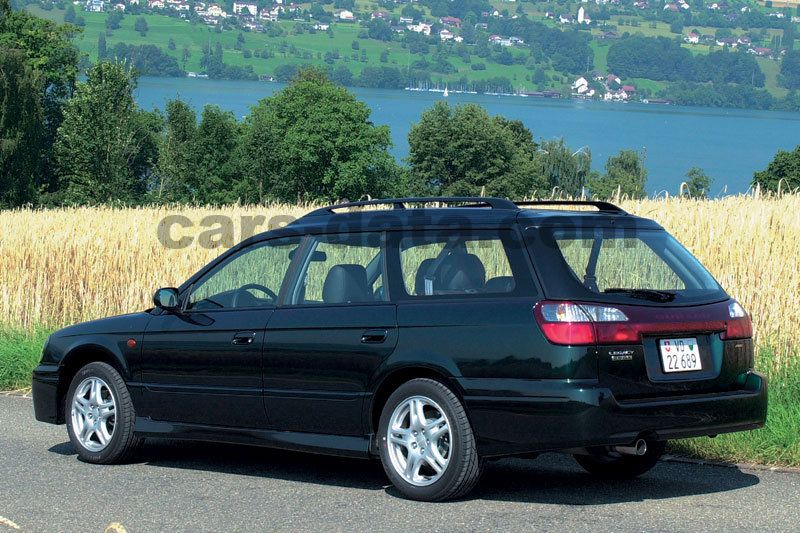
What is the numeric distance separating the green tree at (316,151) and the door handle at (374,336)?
94.0 meters

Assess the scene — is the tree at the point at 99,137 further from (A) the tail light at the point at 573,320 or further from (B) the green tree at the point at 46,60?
(A) the tail light at the point at 573,320

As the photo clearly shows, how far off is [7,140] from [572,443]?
252 ft

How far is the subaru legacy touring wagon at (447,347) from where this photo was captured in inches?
253

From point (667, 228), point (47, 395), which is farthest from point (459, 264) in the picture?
point (667, 228)

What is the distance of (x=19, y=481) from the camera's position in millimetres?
7621

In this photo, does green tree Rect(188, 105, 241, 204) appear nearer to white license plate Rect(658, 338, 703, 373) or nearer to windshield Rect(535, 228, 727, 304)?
windshield Rect(535, 228, 727, 304)

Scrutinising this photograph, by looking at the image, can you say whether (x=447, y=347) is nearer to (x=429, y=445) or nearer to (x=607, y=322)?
(x=429, y=445)

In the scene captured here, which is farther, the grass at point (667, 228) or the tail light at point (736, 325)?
the grass at point (667, 228)

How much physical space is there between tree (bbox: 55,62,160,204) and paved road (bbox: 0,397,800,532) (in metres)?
77.0

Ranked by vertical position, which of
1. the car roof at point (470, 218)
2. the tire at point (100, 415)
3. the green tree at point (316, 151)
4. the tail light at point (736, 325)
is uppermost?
the car roof at point (470, 218)

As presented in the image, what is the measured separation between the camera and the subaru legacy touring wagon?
6.42 m

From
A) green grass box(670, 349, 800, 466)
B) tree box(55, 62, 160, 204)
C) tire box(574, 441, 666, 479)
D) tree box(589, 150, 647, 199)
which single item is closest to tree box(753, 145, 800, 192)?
tree box(589, 150, 647, 199)

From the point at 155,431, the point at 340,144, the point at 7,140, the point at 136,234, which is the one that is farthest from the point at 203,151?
the point at 155,431

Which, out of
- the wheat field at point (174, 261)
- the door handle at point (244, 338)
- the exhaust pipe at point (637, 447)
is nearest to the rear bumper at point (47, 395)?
the door handle at point (244, 338)
